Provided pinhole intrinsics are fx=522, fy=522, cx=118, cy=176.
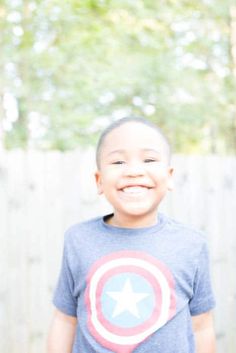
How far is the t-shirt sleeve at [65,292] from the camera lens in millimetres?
1374

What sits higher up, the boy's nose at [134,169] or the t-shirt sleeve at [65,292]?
the boy's nose at [134,169]

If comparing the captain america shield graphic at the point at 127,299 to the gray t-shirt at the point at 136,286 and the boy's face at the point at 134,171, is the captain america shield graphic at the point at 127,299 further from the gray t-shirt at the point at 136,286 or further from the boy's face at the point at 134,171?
the boy's face at the point at 134,171

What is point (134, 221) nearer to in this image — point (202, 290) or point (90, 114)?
point (202, 290)

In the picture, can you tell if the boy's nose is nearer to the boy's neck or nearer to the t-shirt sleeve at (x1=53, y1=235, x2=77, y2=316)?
the boy's neck

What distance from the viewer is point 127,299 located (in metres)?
1.26

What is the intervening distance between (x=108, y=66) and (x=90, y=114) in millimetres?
707

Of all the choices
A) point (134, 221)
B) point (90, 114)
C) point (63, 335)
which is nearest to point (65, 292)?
point (63, 335)

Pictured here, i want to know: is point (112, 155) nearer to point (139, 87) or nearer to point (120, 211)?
point (120, 211)

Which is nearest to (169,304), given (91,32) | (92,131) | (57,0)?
(57,0)

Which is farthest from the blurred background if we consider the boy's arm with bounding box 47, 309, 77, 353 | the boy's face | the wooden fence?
the boy's face

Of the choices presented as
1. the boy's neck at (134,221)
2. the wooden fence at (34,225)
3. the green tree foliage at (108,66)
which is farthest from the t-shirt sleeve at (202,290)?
the green tree foliage at (108,66)

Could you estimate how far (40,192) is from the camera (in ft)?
9.68

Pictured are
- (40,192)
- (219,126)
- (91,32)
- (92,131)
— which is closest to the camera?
(40,192)

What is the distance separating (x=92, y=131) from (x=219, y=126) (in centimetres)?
241
